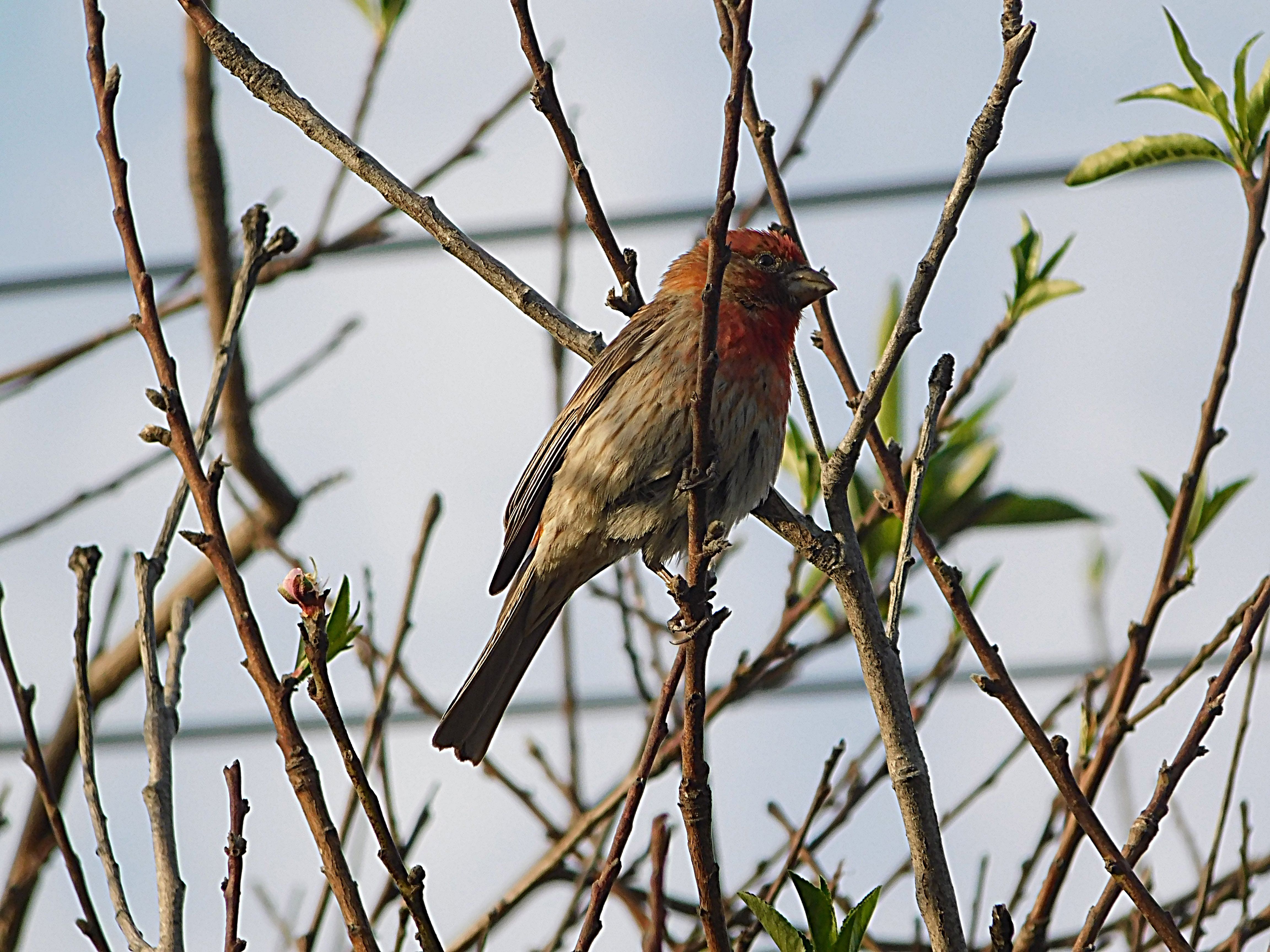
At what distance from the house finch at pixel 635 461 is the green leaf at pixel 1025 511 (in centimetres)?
74

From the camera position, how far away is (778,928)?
270cm

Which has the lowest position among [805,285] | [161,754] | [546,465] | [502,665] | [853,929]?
[853,929]

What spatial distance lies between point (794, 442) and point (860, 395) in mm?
1424

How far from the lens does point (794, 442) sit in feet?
15.9

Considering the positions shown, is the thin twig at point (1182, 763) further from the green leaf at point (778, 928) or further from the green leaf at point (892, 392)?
the green leaf at point (892, 392)

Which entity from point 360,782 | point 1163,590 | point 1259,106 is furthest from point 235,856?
point 1259,106

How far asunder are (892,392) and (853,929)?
9.04 ft

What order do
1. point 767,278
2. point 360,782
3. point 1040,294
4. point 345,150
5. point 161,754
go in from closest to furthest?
point 360,782, point 161,754, point 345,150, point 1040,294, point 767,278

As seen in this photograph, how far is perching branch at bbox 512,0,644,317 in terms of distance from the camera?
3355 mm

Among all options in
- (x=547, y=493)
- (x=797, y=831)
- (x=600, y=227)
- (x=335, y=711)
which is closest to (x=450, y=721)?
(x=547, y=493)

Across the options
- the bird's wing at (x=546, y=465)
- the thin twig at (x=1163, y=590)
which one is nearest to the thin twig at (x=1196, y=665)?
the thin twig at (x=1163, y=590)

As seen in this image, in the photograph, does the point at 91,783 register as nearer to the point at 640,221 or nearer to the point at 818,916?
the point at 818,916

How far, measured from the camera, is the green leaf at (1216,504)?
13.7ft

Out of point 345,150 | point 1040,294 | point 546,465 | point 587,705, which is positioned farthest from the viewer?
point 587,705
